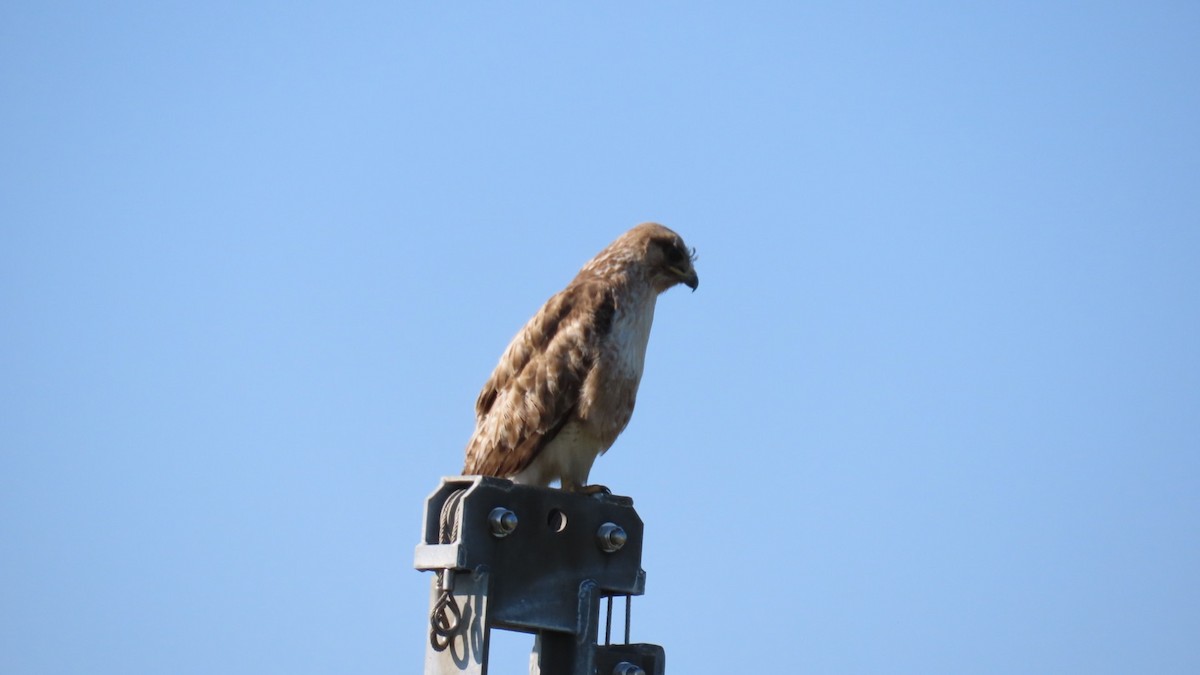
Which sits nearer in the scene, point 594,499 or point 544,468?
point 594,499

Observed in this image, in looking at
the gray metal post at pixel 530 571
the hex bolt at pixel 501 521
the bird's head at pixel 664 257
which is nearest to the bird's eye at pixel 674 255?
the bird's head at pixel 664 257

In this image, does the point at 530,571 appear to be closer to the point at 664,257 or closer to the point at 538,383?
the point at 538,383

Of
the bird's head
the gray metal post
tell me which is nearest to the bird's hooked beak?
the bird's head

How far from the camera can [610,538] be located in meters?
6.85

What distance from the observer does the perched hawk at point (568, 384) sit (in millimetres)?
8258

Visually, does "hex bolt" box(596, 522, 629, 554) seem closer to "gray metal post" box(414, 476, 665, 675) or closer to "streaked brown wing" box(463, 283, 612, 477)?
"gray metal post" box(414, 476, 665, 675)

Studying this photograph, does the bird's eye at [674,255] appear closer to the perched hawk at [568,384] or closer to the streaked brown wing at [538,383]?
the perched hawk at [568,384]

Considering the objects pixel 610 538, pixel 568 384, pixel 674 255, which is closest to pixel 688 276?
pixel 674 255

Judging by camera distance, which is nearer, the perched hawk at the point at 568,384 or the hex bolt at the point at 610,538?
the hex bolt at the point at 610,538

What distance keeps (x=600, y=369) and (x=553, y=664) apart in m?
2.01

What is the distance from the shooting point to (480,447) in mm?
8383

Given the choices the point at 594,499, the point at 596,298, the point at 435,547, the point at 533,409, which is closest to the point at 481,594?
the point at 435,547

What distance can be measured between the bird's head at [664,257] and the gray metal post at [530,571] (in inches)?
86.8

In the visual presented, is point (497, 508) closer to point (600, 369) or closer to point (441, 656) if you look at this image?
point (441, 656)
